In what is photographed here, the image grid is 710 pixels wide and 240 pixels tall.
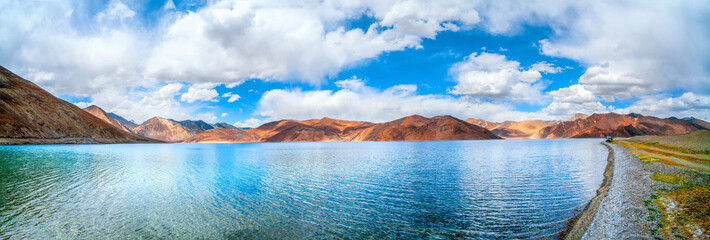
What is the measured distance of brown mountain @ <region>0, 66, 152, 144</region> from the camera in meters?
147

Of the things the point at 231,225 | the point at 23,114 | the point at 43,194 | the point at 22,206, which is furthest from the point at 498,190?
the point at 23,114

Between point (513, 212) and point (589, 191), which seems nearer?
point (513, 212)

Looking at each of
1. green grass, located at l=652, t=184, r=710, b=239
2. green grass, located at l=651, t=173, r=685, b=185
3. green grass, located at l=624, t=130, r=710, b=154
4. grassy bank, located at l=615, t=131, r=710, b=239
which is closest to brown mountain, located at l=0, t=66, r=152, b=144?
grassy bank, located at l=615, t=131, r=710, b=239

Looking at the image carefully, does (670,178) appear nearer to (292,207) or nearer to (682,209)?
(682,209)

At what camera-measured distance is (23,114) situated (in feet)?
529

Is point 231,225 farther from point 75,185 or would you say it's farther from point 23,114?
point 23,114

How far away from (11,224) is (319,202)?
1644cm

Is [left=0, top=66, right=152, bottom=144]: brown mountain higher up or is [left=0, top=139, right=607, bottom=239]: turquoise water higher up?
[left=0, top=66, right=152, bottom=144]: brown mountain

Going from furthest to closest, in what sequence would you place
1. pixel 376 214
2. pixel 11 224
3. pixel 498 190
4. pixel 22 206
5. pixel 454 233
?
pixel 498 190
pixel 22 206
pixel 376 214
pixel 11 224
pixel 454 233

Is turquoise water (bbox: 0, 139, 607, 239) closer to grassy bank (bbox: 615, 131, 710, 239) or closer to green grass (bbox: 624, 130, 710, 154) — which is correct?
grassy bank (bbox: 615, 131, 710, 239)

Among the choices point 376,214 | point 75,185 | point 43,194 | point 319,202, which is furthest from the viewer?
point 75,185

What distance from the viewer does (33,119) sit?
16400cm

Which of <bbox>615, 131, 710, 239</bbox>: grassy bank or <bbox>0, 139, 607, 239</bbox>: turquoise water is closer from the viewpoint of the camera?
<bbox>615, 131, 710, 239</bbox>: grassy bank

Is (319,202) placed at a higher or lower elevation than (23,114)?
lower
